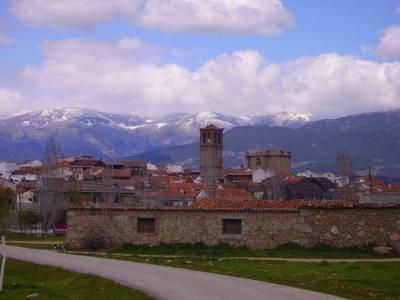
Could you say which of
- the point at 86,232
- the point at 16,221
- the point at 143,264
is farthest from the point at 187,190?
the point at 143,264

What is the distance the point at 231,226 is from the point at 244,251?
152cm

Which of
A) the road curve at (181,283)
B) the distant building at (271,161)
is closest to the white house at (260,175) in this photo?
the distant building at (271,161)

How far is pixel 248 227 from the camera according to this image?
33406 millimetres

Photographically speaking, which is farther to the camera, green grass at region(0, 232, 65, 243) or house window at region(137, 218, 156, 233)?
green grass at region(0, 232, 65, 243)

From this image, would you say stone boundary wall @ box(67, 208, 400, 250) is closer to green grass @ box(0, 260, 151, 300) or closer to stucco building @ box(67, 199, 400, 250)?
stucco building @ box(67, 199, 400, 250)

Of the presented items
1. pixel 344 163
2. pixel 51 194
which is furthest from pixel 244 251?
pixel 344 163

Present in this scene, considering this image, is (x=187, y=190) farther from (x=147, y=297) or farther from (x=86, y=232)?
(x=147, y=297)

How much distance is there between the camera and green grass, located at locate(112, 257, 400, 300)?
18578mm

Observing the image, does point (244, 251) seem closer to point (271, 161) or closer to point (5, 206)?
point (5, 206)

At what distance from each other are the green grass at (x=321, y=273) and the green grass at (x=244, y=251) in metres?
2.81

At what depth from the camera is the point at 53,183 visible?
75.1 metres

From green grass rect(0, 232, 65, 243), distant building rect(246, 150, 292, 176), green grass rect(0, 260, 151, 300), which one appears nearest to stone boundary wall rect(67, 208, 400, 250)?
green grass rect(0, 260, 151, 300)

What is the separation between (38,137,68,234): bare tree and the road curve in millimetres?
39899

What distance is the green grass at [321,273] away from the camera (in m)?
18.6
